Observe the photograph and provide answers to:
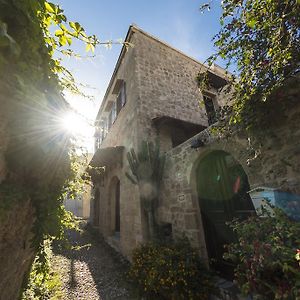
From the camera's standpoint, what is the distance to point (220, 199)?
4027 mm

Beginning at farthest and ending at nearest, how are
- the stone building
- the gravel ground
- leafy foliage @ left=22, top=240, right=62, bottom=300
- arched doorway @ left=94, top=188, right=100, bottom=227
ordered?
1. arched doorway @ left=94, top=188, right=100, bottom=227
2. the gravel ground
3. the stone building
4. leafy foliage @ left=22, top=240, right=62, bottom=300

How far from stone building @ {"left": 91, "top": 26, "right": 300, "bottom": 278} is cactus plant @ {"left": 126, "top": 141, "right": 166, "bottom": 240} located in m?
0.20

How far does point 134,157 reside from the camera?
532 centimetres

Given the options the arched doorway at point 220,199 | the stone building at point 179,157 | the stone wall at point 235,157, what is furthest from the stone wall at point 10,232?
the arched doorway at point 220,199

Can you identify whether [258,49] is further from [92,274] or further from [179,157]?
[92,274]

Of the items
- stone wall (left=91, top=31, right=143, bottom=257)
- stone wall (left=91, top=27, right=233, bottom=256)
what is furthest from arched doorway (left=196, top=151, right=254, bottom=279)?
stone wall (left=91, top=31, right=143, bottom=257)

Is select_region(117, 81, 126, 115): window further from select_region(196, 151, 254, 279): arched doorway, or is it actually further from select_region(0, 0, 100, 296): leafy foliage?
select_region(0, 0, 100, 296): leafy foliage

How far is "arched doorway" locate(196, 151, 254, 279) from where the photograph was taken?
363cm

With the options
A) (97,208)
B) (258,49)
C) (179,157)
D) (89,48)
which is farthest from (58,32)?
(97,208)

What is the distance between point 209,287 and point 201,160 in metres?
2.41

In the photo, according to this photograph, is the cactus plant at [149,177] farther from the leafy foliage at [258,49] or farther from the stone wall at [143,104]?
the leafy foliage at [258,49]

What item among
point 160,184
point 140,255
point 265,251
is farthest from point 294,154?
point 140,255

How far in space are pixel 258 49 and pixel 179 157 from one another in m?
2.79

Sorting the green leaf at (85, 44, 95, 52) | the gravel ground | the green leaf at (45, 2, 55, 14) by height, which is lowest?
the gravel ground
